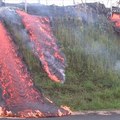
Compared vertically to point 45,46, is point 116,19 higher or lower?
higher

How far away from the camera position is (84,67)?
14.1m

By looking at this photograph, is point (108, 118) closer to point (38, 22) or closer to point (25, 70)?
point (25, 70)

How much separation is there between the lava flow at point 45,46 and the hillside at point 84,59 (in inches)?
8.9

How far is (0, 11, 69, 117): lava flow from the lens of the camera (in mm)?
9883

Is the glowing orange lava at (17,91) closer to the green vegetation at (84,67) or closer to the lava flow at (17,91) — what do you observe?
the lava flow at (17,91)

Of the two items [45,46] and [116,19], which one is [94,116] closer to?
[45,46]

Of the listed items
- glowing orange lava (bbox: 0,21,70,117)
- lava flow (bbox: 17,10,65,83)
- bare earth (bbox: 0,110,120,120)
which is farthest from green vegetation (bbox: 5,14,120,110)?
glowing orange lava (bbox: 0,21,70,117)

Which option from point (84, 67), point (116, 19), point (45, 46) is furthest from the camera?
point (116, 19)

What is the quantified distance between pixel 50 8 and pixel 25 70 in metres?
4.41

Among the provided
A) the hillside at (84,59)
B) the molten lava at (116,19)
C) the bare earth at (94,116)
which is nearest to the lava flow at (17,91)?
the bare earth at (94,116)

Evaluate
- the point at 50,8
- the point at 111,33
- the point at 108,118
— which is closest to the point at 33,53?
the point at 50,8

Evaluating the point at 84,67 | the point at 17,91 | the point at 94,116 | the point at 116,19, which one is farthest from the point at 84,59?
the point at 94,116

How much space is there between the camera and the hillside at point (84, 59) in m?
12.2

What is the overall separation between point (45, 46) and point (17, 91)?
3374 millimetres
